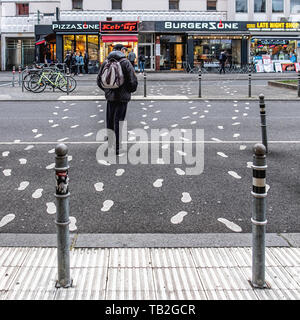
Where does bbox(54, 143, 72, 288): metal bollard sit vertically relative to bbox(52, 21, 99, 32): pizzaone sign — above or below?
below

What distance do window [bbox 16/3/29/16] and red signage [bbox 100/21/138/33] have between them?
1338cm

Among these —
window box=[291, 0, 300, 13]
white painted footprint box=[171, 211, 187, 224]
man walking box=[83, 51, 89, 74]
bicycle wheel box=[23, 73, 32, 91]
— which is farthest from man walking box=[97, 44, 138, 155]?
window box=[291, 0, 300, 13]

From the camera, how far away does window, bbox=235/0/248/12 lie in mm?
44625

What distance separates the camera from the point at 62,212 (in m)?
3.59

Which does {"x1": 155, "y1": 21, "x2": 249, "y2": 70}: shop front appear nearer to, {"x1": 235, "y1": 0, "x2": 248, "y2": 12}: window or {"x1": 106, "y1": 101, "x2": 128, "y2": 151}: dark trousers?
{"x1": 235, "y1": 0, "x2": 248, "y2": 12}: window

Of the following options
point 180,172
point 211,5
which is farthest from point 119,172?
point 211,5

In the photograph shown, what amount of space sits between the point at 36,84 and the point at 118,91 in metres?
13.4

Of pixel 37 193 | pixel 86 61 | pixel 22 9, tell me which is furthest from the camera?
pixel 22 9

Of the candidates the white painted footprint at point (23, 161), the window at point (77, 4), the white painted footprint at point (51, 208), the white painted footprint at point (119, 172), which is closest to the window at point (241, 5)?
the window at point (77, 4)

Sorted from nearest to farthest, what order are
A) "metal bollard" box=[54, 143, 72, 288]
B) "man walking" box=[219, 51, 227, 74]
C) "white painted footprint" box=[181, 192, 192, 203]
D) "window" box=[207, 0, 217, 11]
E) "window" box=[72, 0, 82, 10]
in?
"metal bollard" box=[54, 143, 72, 288] < "white painted footprint" box=[181, 192, 192, 203] < "man walking" box=[219, 51, 227, 74] < "window" box=[72, 0, 82, 10] < "window" box=[207, 0, 217, 11]

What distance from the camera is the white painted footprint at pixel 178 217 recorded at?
539cm

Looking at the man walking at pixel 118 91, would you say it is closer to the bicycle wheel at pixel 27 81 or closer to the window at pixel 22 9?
the bicycle wheel at pixel 27 81

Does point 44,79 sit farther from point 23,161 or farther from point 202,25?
point 202,25
